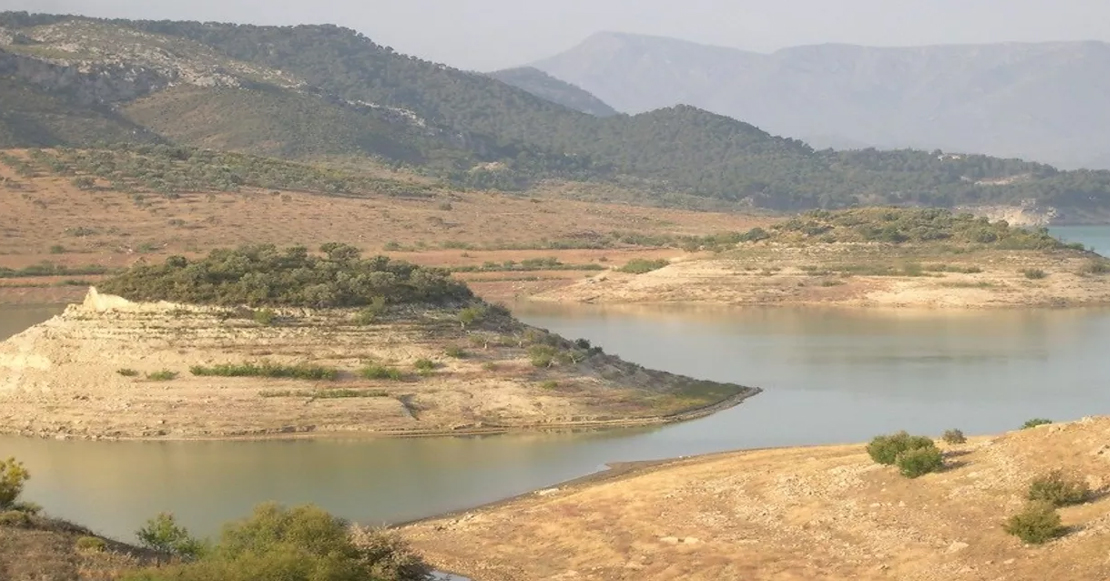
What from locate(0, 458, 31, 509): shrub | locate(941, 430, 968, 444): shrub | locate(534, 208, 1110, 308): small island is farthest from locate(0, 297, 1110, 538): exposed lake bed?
locate(534, 208, 1110, 308): small island

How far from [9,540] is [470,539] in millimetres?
9209

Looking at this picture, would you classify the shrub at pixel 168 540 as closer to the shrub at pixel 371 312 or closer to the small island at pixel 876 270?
the shrub at pixel 371 312

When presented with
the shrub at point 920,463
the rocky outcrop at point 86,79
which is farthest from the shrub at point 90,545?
the rocky outcrop at point 86,79

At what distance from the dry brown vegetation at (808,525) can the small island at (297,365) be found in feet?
28.2

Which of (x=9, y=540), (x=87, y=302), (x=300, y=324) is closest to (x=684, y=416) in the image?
(x=300, y=324)

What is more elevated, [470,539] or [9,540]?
[9,540]

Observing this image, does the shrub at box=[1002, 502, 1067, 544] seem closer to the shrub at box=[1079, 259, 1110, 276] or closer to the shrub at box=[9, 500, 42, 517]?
the shrub at box=[9, 500, 42, 517]

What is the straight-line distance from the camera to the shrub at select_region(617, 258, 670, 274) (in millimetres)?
87250

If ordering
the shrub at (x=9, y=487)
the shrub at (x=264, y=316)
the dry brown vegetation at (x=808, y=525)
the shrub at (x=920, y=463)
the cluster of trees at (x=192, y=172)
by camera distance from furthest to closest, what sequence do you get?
the cluster of trees at (x=192, y=172), the shrub at (x=264, y=316), the shrub at (x=920, y=463), the shrub at (x=9, y=487), the dry brown vegetation at (x=808, y=525)

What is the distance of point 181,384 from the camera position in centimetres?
3709

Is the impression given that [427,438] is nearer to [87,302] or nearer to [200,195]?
[87,302]

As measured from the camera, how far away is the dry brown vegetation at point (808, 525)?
2172 cm

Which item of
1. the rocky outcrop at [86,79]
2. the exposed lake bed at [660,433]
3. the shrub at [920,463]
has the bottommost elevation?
the exposed lake bed at [660,433]

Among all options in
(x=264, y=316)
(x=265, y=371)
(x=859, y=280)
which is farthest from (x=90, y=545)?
(x=859, y=280)
